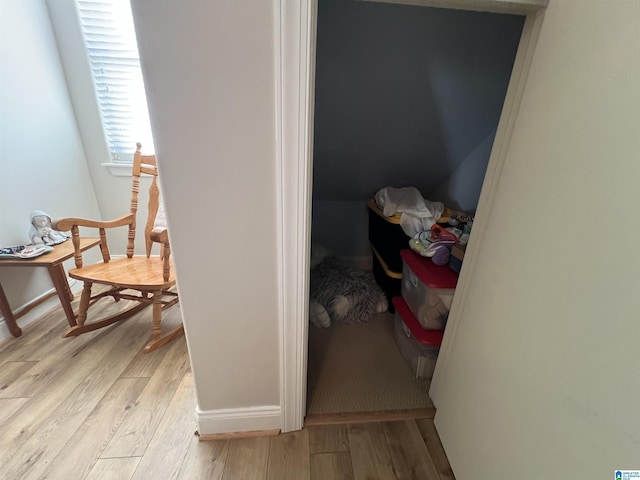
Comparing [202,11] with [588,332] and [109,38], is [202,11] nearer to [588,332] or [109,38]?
[588,332]

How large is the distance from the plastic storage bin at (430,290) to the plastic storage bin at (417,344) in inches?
1.3

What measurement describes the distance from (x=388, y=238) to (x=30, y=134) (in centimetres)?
229

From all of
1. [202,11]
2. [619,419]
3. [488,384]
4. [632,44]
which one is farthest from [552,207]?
[202,11]

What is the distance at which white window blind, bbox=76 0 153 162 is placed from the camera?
1.67 meters

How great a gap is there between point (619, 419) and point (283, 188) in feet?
2.64

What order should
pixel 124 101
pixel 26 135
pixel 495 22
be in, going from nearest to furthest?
1. pixel 495 22
2. pixel 26 135
3. pixel 124 101

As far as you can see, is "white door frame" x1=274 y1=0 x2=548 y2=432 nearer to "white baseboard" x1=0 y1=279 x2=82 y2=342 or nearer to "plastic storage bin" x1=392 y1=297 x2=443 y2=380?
"plastic storage bin" x1=392 y1=297 x2=443 y2=380

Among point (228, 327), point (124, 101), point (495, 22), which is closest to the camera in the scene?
point (228, 327)

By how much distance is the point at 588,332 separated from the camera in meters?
0.50

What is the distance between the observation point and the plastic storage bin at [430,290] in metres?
1.13

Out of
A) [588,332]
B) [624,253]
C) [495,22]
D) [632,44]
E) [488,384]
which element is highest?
[495,22]

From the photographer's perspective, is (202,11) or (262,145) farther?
(262,145)

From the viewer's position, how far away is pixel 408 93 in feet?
4.17

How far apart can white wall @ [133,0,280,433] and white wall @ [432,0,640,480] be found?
661mm
